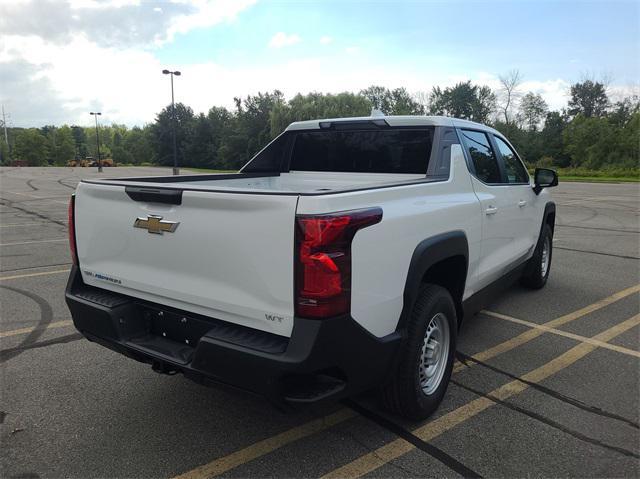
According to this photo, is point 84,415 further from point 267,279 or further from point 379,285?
point 379,285

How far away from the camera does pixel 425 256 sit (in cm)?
280

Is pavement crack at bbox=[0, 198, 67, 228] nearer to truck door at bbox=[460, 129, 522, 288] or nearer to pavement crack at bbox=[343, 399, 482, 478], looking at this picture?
truck door at bbox=[460, 129, 522, 288]

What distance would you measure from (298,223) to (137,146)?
11989cm

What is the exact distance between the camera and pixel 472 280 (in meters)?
3.67

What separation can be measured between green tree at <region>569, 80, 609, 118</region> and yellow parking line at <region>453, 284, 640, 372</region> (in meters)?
90.8

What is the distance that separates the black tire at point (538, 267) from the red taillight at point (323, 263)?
3.82m

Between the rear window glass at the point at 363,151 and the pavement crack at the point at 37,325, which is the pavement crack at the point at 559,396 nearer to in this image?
the rear window glass at the point at 363,151

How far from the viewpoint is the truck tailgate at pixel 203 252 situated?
7.44ft

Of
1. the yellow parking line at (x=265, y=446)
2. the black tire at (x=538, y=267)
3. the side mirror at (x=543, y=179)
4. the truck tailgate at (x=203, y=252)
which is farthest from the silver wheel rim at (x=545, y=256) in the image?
the truck tailgate at (x=203, y=252)

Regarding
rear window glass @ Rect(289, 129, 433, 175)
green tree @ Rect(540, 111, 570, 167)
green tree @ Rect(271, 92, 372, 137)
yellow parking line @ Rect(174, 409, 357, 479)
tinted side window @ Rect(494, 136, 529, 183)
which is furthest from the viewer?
green tree @ Rect(540, 111, 570, 167)

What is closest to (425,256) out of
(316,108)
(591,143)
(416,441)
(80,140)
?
(416,441)

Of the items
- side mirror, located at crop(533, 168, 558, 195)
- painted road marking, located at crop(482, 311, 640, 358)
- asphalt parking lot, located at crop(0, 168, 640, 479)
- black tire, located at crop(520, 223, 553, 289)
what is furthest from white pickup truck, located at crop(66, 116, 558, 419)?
black tire, located at crop(520, 223, 553, 289)

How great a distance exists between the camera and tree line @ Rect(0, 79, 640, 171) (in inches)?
2363

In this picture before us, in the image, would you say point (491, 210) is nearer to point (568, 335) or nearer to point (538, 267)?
point (568, 335)
